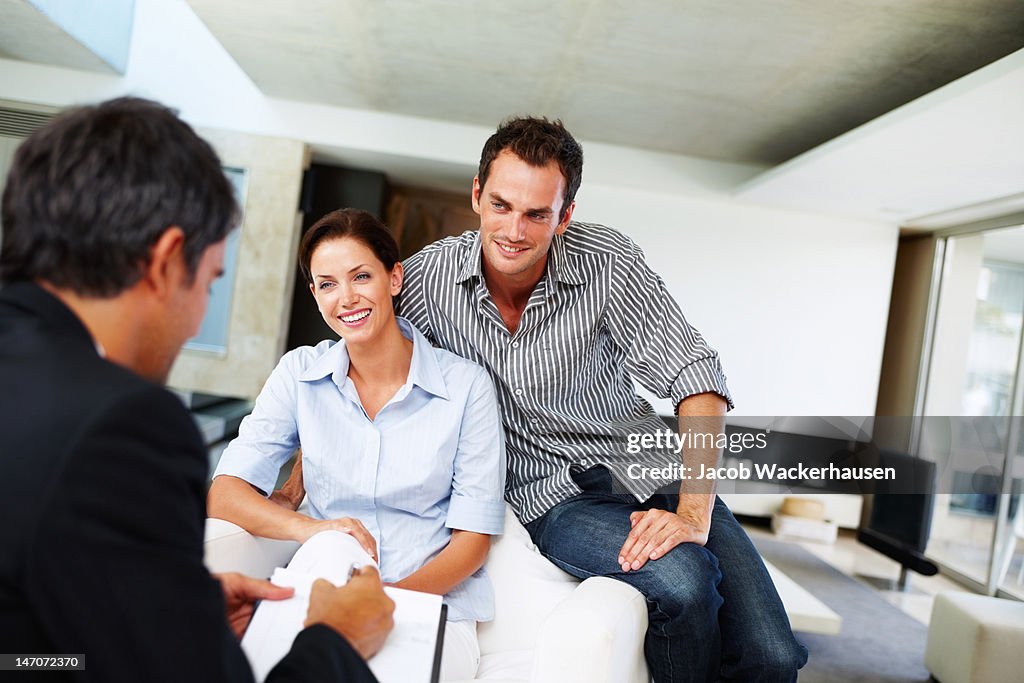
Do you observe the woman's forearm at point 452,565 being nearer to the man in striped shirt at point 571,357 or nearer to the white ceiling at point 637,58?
the man in striped shirt at point 571,357

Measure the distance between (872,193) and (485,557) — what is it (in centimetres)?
520

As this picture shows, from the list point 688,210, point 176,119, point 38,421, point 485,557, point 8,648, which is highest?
point 688,210

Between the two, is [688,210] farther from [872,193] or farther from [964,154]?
[964,154]

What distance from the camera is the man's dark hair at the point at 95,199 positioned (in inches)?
33.0

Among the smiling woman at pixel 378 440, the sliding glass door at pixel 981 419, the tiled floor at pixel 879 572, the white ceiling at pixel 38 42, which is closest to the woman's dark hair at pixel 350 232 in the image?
the smiling woman at pixel 378 440

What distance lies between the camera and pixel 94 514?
2.37ft

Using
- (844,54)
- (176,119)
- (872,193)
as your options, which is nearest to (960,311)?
(872,193)

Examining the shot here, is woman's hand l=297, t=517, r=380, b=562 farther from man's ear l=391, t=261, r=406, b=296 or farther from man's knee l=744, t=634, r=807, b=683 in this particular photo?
man's knee l=744, t=634, r=807, b=683

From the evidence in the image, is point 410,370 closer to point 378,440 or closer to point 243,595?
point 378,440

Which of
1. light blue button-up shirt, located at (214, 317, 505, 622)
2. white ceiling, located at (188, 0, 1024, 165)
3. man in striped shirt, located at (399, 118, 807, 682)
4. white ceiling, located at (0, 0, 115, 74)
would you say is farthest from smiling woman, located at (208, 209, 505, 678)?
white ceiling, located at (0, 0, 115, 74)

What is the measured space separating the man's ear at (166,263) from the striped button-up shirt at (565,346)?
1.35 metres

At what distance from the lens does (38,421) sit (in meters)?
0.74

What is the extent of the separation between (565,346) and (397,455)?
1.79ft

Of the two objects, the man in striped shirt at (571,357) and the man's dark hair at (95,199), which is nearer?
the man's dark hair at (95,199)
